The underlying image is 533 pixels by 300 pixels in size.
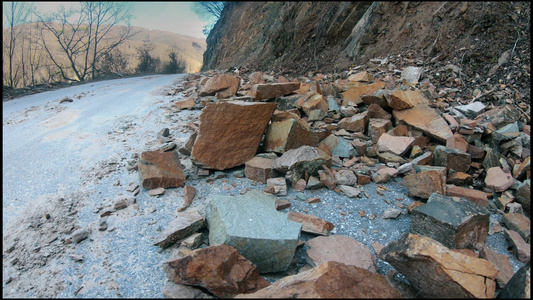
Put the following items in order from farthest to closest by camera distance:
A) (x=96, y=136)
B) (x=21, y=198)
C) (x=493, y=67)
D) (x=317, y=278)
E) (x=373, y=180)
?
(x=493, y=67)
(x=96, y=136)
(x=373, y=180)
(x=21, y=198)
(x=317, y=278)

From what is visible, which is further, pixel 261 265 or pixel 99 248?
pixel 99 248

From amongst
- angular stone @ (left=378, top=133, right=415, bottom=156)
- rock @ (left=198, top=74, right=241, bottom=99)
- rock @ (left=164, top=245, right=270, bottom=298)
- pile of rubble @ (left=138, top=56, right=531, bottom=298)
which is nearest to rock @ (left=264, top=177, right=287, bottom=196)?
pile of rubble @ (left=138, top=56, right=531, bottom=298)

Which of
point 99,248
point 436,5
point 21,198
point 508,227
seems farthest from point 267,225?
point 436,5

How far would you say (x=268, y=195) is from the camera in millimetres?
2875

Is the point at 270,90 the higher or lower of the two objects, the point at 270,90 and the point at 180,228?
the higher

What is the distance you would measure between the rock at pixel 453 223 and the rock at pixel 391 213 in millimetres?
279

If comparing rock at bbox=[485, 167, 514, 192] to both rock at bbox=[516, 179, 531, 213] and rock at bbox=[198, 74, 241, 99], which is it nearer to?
rock at bbox=[516, 179, 531, 213]

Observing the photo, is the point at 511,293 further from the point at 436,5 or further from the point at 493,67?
the point at 436,5

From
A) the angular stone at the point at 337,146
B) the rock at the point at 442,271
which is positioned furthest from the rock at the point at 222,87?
the rock at the point at 442,271

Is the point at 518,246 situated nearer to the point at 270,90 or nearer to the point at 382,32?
the point at 270,90

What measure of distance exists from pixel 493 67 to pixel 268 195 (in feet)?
16.7

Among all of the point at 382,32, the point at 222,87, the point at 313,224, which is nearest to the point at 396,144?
the point at 313,224

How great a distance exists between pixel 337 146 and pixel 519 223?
1927mm

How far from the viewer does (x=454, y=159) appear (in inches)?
132
